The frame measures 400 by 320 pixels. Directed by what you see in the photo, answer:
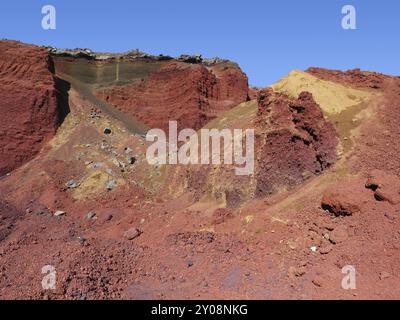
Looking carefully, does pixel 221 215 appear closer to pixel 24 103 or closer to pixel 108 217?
pixel 108 217

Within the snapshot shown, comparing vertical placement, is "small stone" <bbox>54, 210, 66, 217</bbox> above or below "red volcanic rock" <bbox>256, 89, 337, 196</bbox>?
below

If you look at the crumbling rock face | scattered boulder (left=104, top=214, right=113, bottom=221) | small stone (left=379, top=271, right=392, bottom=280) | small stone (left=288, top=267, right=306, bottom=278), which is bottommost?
small stone (left=288, top=267, right=306, bottom=278)

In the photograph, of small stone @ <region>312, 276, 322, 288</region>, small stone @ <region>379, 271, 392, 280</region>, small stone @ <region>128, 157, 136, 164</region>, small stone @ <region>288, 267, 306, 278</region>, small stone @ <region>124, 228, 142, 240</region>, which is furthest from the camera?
small stone @ <region>128, 157, 136, 164</region>

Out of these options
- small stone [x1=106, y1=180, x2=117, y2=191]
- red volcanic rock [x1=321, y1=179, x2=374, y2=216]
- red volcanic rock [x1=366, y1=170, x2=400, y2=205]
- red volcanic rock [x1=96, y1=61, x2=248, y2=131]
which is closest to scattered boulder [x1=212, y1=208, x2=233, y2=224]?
red volcanic rock [x1=321, y1=179, x2=374, y2=216]

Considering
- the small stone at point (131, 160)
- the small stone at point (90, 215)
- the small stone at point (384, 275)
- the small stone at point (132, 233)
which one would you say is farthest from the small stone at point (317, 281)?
the small stone at point (131, 160)

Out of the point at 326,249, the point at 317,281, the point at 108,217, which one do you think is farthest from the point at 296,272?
the point at 108,217

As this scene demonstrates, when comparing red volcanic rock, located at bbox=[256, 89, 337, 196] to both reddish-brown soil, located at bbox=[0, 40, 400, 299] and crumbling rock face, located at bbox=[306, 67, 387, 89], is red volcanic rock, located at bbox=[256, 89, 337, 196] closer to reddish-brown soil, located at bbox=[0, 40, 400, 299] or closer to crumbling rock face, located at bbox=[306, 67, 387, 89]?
reddish-brown soil, located at bbox=[0, 40, 400, 299]
